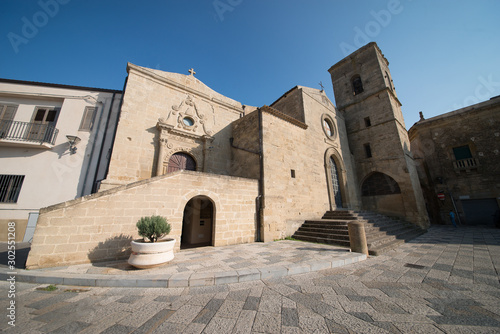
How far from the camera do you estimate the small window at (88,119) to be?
8148 mm

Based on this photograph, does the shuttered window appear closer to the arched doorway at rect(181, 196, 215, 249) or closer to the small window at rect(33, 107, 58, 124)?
the small window at rect(33, 107, 58, 124)

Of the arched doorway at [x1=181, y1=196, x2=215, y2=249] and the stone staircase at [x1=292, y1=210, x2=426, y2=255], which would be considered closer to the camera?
the stone staircase at [x1=292, y1=210, x2=426, y2=255]

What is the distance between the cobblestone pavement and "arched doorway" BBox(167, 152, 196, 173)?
5.86m

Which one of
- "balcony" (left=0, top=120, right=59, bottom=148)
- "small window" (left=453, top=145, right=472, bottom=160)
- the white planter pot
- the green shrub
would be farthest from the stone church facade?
"small window" (left=453, top=145, right=472, bottom=160)

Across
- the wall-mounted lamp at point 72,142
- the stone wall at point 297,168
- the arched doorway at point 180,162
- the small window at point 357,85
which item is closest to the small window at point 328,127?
the stone wall at point 297,168

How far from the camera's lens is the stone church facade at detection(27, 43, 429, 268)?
4.53m

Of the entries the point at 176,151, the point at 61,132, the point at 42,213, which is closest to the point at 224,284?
the point at 42,213

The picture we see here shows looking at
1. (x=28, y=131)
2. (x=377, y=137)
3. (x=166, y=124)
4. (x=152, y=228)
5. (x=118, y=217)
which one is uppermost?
(x=377, y=137)

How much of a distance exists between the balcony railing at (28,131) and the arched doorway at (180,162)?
497 centimetres

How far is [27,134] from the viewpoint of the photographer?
7688mm

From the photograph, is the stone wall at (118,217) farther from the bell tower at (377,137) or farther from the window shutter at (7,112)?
the bell tower at (377,137)

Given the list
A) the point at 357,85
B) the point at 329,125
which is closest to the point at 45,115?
the point at 329,125

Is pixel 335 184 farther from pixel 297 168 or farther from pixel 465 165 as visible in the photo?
pixel 465 165

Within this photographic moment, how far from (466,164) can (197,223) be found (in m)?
20.6
